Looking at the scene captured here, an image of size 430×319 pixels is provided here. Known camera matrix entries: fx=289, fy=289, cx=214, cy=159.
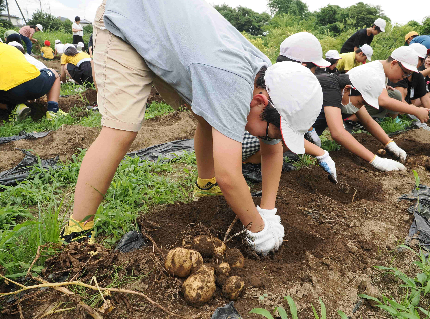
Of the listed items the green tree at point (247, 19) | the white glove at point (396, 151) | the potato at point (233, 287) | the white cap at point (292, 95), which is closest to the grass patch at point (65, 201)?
the potato at point (233, 287)

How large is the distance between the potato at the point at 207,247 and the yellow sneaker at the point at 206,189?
2.49ft

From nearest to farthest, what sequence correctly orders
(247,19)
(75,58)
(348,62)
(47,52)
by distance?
(348,62) → (75,58) → (47,52) → (247,19)

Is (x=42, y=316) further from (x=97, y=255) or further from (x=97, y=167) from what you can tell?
(x=97, y=167)

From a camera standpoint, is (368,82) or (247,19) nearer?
(368,82)

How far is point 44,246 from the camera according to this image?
4.36ft

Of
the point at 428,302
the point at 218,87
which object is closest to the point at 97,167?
the point at 218,87

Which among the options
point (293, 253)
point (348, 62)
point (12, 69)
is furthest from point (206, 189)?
point (348, 62)

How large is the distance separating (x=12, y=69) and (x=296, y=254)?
3.72m

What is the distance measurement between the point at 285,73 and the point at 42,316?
1.35 m

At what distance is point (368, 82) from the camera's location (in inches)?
111

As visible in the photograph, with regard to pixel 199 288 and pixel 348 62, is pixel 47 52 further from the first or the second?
pixel 199 288

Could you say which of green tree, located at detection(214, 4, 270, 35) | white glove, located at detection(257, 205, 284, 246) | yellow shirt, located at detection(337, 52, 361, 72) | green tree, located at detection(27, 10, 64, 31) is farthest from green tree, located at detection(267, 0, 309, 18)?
white glove, located at detection(257, 205, 284, 246)

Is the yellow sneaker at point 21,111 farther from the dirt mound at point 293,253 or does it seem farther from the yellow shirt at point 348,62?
the yellow shirt at point 348,62

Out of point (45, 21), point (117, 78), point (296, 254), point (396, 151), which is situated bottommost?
point (45, 21)
